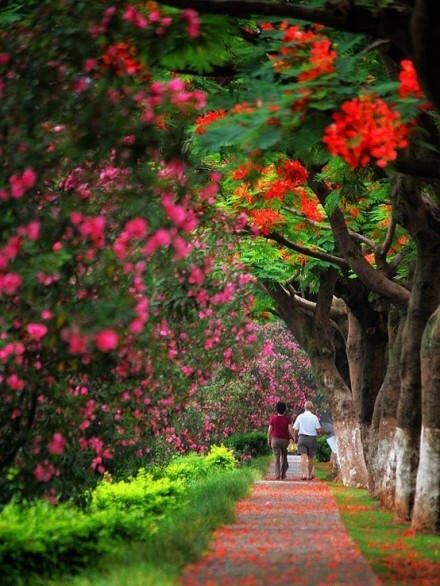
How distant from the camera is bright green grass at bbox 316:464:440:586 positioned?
1288cm

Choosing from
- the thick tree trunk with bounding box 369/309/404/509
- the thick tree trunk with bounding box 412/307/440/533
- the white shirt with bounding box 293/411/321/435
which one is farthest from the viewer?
the white shirt with bounding box 293/411/321/435

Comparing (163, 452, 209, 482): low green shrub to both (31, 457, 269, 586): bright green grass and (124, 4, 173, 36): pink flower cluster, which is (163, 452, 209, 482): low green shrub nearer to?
(31, 457, 269, 586): bright green grass

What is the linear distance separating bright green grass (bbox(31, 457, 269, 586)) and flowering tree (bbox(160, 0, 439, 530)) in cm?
284

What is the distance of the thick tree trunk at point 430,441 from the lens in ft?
53.6

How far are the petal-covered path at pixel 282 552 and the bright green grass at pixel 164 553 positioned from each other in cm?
18

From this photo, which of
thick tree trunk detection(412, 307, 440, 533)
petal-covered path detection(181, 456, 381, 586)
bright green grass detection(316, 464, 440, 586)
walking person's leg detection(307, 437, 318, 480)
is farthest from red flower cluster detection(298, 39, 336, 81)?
walking person's leg detection(307, 437, 318, 480)

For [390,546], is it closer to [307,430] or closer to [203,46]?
[203,46]

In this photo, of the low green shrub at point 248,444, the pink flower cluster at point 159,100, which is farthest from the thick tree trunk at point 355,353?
the pink flower cluster at point 159,100

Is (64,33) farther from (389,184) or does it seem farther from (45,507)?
(389,184)

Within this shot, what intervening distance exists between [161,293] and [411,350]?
7.11m

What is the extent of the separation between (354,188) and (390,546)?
19.6 feet

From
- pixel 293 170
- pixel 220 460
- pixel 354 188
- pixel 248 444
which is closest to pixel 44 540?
pixel 293 170

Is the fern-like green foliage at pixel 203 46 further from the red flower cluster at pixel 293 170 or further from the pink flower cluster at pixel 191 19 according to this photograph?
the red flower cluster at pixel 293 170

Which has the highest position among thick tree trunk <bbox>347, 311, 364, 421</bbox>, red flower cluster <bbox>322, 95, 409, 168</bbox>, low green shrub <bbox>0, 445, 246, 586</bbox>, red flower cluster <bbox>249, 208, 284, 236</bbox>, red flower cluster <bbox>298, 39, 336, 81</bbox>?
red flower cluster <bbox>298, 39, 336, 81</bbox>
